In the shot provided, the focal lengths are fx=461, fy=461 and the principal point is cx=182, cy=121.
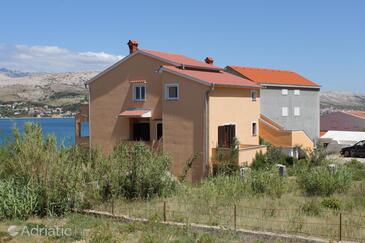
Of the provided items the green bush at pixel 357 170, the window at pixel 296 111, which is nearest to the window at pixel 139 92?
the green bush at pixel 357 170

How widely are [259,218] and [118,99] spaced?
2115 centimetres

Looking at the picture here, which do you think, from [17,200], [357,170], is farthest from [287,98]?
[17,200]

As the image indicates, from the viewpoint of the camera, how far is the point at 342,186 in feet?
67.1

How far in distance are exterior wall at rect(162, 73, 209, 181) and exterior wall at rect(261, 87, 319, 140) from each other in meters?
12.0

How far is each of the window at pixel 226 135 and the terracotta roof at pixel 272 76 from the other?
331 inches

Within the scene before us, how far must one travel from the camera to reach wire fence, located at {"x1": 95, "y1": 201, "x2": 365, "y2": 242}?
1313 centimetres

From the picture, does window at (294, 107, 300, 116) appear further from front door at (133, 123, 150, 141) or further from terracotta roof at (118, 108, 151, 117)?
terracotta roof at (118, 108, 151, 117)

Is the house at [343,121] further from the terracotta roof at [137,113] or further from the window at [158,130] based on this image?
the terracotta roof at [137,113]

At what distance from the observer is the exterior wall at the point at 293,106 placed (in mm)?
40812

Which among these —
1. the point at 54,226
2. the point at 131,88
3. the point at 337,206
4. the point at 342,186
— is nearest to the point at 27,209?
the point at 54,226

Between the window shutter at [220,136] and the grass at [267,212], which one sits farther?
the window shutter at [220,136]

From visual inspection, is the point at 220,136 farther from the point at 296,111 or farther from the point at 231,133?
the point at 296,111

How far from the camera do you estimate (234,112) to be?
3262 cm

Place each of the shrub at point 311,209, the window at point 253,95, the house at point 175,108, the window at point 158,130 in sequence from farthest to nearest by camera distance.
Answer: the window at point 253,95 → the window at point 158,130 → the house at point 175,108 → the shrub at point 311,209
